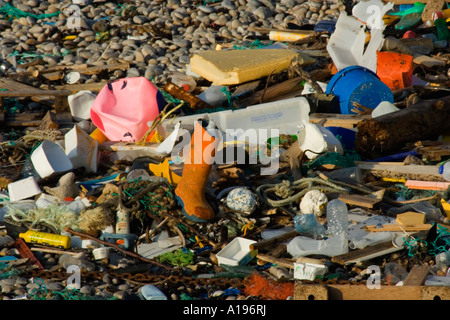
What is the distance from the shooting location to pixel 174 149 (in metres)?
7.26

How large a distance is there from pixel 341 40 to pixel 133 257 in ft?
17.9

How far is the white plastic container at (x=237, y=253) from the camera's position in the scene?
525 centimetres

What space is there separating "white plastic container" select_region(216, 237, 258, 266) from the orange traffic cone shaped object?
19.0 inches

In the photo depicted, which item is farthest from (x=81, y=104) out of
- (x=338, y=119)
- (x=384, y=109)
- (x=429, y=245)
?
(x=429, y=245)

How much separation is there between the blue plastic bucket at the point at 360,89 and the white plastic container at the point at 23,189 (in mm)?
3872

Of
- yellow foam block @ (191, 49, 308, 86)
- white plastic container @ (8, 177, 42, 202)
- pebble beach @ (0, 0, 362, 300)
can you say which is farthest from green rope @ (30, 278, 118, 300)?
pebble beach @ (0, 0, 362, 300)

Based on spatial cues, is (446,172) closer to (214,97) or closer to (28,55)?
(214,97)

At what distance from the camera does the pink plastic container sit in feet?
25.9

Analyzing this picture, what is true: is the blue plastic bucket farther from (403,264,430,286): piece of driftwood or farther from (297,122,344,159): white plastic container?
(403,264,430,286): piece of driftwood

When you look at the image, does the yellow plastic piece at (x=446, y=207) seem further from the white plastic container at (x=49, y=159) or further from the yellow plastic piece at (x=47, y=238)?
the white plastic container at (x=49, y=159)

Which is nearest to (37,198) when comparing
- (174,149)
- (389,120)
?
(174,149)

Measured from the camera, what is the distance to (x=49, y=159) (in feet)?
23.1

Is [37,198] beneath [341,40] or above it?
beneath

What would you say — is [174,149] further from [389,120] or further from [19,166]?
[389,120]
